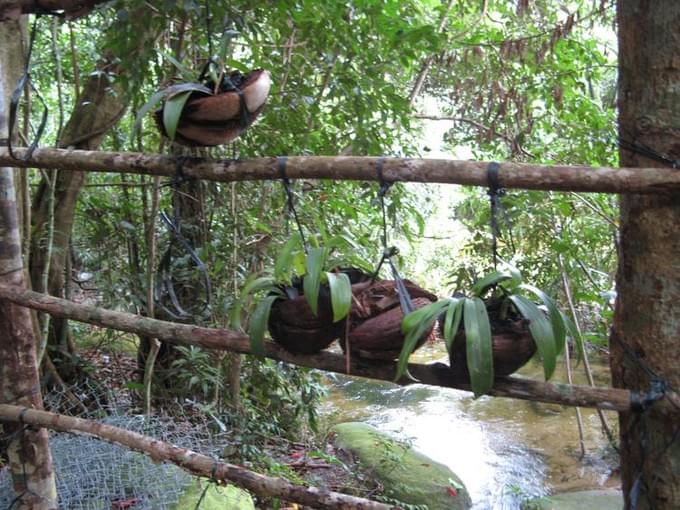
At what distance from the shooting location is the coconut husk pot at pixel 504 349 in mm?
894

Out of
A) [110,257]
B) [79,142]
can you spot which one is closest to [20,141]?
[79,142]

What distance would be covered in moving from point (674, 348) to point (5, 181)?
1316 millimetres

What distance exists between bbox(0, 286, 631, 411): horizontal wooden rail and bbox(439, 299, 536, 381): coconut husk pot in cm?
2

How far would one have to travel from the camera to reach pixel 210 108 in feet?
3.40

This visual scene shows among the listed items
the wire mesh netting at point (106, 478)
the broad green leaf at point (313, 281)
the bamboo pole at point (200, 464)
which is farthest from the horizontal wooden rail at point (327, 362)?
the wire mesh netting at point (106, 478)

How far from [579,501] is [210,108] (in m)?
3.16

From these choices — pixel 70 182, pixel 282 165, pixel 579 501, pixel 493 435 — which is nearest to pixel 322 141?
pixel 70 182

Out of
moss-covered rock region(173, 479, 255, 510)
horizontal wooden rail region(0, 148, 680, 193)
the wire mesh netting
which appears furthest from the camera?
moss-covered rock region(173, 479, 255, 510)

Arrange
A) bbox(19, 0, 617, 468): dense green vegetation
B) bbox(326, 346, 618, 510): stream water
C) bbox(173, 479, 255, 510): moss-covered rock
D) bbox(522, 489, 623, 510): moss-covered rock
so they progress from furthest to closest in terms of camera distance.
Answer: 1. bbox(326, 346, 618, 510): stream water
2. bbox(522, 489, 623, 510): moss-covered rock
3. bbox(19, 0, 617, 468): dense green vegetation
4. bbox(173, 479, 255, 510): moss-covered rock

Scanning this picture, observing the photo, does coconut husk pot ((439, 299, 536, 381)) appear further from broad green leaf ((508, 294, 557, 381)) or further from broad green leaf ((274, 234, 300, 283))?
broad green leaf ((274, 234, 300, 283))

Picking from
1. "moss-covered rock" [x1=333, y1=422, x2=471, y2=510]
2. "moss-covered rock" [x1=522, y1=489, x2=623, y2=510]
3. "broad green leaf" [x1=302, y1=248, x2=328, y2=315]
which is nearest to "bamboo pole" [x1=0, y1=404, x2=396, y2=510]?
"broad green leaf" [x1=302, y1=248, x2=328, y2=315]

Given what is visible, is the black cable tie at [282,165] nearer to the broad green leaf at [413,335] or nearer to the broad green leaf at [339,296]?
the broad green leaf at [339,296]

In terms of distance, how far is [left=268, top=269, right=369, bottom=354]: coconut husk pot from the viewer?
3.23 feet

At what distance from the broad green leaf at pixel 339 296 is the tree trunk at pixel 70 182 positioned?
2.36 m
